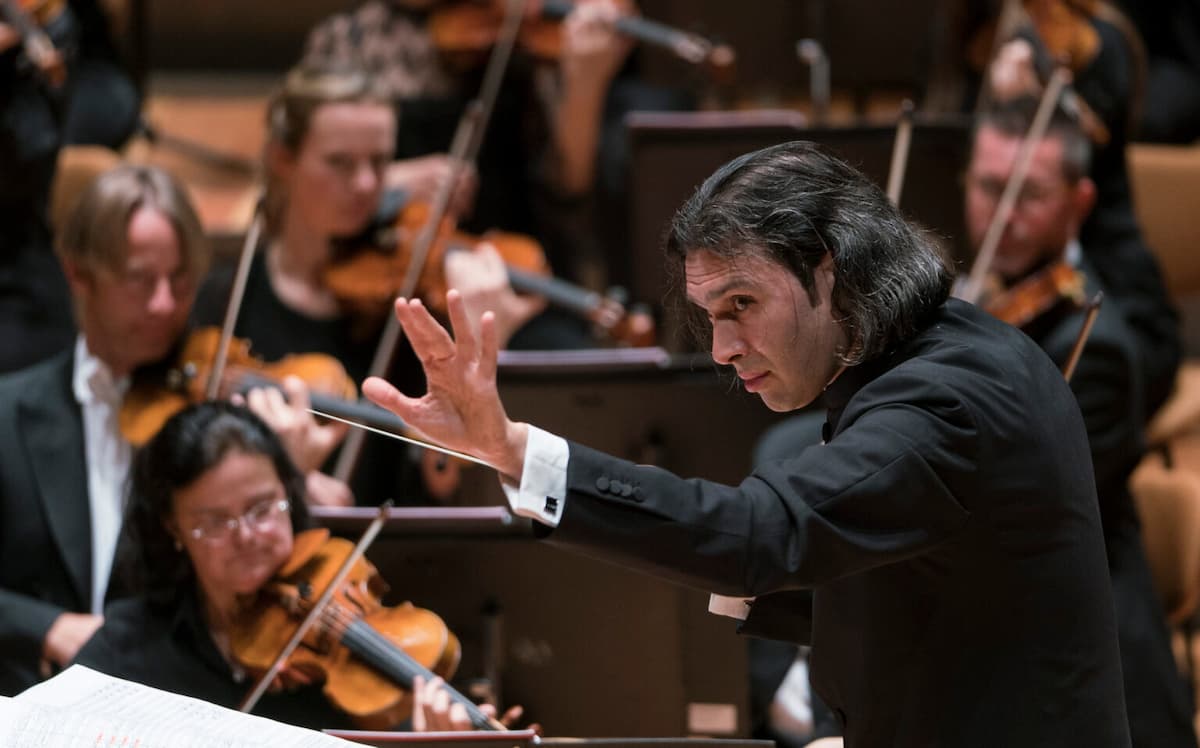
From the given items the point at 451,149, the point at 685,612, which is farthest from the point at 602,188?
the point at 685,612

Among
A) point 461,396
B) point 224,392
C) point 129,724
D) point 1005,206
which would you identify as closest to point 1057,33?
point 1005,206

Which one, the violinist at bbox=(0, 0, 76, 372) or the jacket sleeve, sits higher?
the jacket sleeve

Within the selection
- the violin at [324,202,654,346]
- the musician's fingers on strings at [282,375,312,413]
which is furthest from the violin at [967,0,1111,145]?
the musician's fingers on strings at [282,375,312,413]

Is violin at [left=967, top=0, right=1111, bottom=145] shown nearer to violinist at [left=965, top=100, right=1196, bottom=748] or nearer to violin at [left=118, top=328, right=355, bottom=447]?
violinist at [left=965, top=100, right=1196, bottom=748]

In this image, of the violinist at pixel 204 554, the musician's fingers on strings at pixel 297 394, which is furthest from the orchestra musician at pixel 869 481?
the musician's fingers on strings at pixel 297 394

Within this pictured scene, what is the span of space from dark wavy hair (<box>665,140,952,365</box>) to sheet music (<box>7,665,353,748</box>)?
529mm

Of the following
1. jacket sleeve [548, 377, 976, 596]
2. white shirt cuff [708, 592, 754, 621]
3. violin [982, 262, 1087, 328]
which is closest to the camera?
jacket sleeve [548, 377, 976, 596]

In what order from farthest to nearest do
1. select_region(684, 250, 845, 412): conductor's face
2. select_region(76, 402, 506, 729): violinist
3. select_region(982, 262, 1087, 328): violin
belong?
select_region(982, 262, 1087, 328): violin
select_region(76, 402, 506, 729): violinist
select_region(684, 250, 845, 412): conductor's face

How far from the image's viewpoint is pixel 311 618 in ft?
6.02

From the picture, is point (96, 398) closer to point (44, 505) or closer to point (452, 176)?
point (44, 505)

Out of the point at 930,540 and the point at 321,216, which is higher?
the point at 930,540

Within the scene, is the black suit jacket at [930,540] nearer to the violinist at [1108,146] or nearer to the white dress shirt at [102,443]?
the white dress shirt at [102,443]

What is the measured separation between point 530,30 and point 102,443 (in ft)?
5.00

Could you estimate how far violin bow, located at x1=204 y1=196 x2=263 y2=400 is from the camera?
244cm
